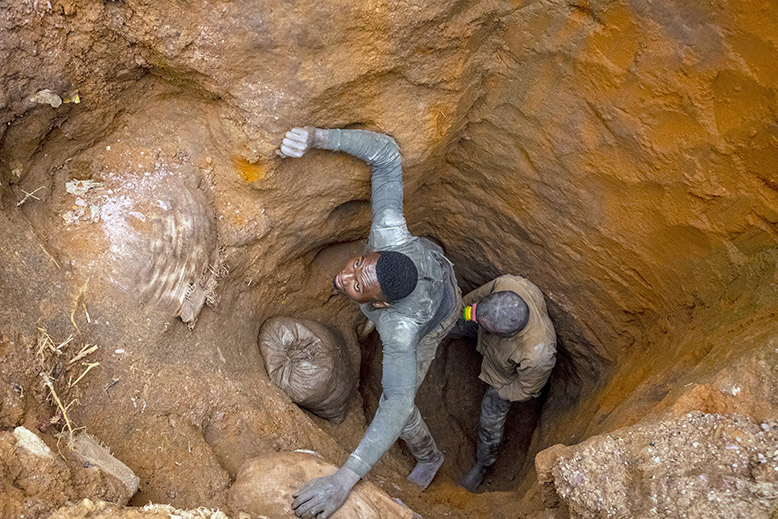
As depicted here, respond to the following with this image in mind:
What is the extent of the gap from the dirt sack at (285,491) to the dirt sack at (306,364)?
32.9 inches

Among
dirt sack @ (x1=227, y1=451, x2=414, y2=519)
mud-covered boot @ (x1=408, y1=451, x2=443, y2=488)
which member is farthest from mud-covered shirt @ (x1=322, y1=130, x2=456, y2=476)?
mud-covered boot @ (x1=408, y1=451, x2=443, y2=488)

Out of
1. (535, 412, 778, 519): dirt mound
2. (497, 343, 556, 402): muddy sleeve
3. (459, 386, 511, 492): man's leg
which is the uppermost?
(535, 412, 778, 519): dirt mound

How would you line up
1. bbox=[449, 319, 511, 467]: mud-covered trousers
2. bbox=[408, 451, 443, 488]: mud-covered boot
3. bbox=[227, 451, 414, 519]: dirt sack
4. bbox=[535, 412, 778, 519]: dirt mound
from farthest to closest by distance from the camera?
bbox=[449, 319, 511, 467]: mud-covered trousers < bbox=[408, 451, 443, 488]: mud-covered boot < bbox=[227, 451, 414, 519]: dirt sack < bbox=[535, 412, 778, 519]: dirt mound

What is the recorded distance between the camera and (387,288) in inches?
107

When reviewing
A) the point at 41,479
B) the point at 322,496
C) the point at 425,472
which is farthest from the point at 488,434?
the point at 41,479

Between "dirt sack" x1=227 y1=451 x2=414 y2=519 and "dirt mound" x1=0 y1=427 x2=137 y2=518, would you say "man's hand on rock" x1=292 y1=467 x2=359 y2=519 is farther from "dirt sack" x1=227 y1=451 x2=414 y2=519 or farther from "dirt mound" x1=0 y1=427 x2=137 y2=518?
"dirt mound" x1=0 y1=427 x2=137 y2=518

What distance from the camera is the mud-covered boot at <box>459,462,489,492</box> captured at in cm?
436

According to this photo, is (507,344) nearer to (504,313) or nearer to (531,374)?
(531,374)

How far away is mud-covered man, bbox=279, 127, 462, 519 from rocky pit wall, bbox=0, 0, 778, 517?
0.15m

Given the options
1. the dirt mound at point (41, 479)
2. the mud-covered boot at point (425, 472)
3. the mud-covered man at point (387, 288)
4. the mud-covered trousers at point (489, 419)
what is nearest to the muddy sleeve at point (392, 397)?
the mud-covered man at point (387, 288)

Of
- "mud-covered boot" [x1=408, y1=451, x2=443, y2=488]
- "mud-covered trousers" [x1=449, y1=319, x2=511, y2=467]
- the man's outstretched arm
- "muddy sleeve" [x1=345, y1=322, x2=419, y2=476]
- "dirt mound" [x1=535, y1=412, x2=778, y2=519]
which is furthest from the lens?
"mud-covered trousers" [x1=449, y1=319, x2=511, y2=467]

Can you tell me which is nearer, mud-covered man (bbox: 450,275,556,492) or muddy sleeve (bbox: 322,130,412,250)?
muddy sleeve (bbox: 322,130,412,250)

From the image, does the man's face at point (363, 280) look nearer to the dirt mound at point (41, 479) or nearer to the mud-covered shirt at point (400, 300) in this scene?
the mud-covered shirt at point (400, 300)

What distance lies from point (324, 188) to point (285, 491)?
1685mm
